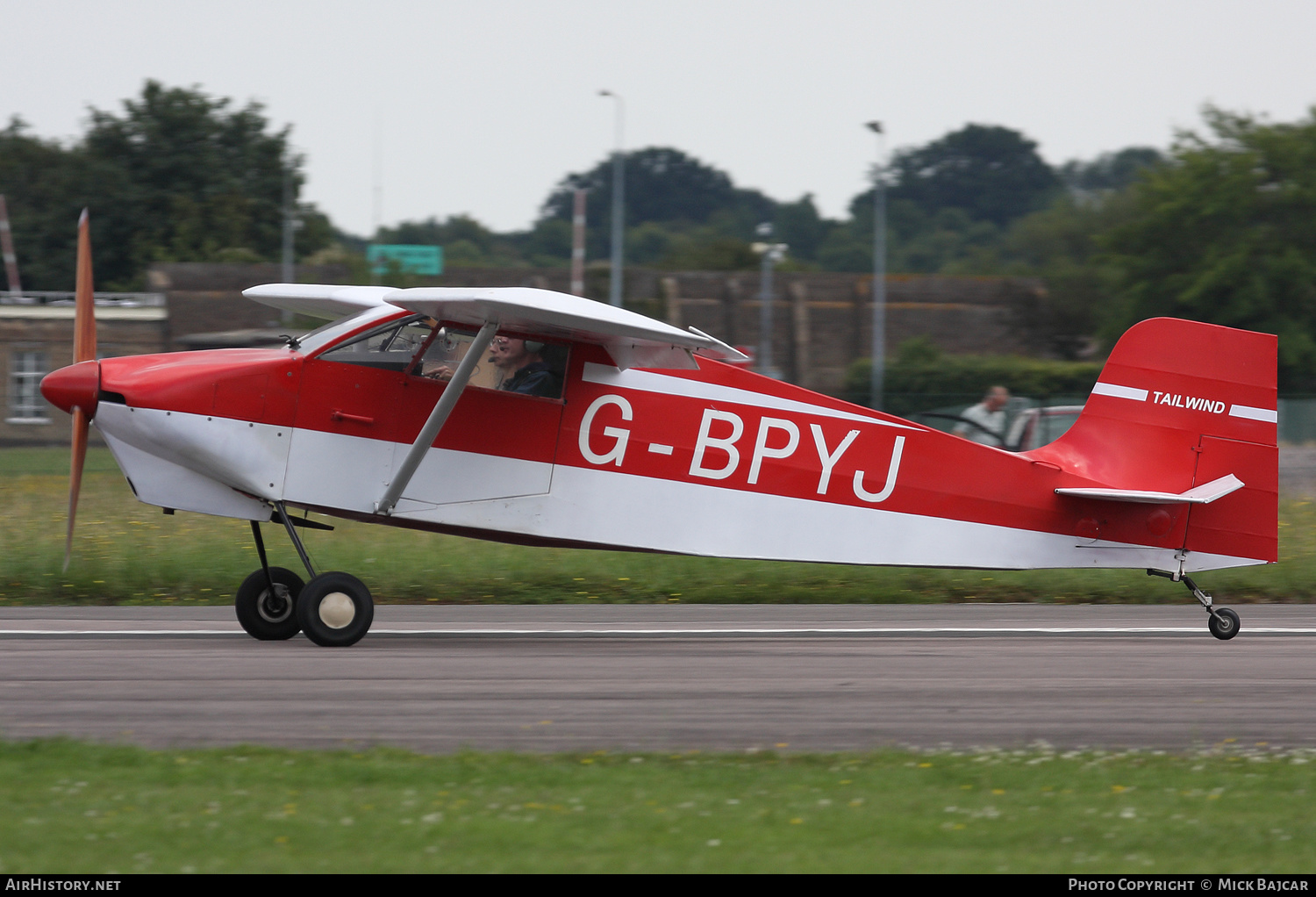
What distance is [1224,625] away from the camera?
1040cm

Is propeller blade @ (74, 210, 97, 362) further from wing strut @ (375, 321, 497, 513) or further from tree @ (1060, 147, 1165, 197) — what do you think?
tree @ (1060, 147, 1165, 197)

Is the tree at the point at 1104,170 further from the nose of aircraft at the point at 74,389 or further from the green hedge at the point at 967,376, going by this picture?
the nose of aircraft at the point at 74,389

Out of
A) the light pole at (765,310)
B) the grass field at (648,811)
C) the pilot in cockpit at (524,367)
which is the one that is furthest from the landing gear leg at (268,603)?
the light pole at (765,310)

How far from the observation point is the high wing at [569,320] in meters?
8.95

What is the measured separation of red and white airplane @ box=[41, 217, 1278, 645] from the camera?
9430 mm

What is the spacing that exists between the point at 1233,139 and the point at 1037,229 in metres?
39.0

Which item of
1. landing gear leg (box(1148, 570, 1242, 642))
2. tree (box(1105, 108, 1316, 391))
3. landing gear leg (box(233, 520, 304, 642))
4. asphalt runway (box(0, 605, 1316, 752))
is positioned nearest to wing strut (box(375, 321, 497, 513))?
landing gear leg (box(233, 520, 304, 642))

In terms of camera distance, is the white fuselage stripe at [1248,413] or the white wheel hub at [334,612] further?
the white fuselage stripe at [1248,413]

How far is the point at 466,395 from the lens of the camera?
980cm

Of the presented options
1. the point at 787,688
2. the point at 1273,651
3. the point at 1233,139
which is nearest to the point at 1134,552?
the point at 1273,651

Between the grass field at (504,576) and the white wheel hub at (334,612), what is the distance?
3.20 m

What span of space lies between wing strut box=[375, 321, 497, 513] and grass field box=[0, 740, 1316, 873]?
11.1 ft

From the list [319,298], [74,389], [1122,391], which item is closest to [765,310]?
[1122,391]

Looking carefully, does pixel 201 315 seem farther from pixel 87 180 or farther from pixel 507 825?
pixel 507 825
